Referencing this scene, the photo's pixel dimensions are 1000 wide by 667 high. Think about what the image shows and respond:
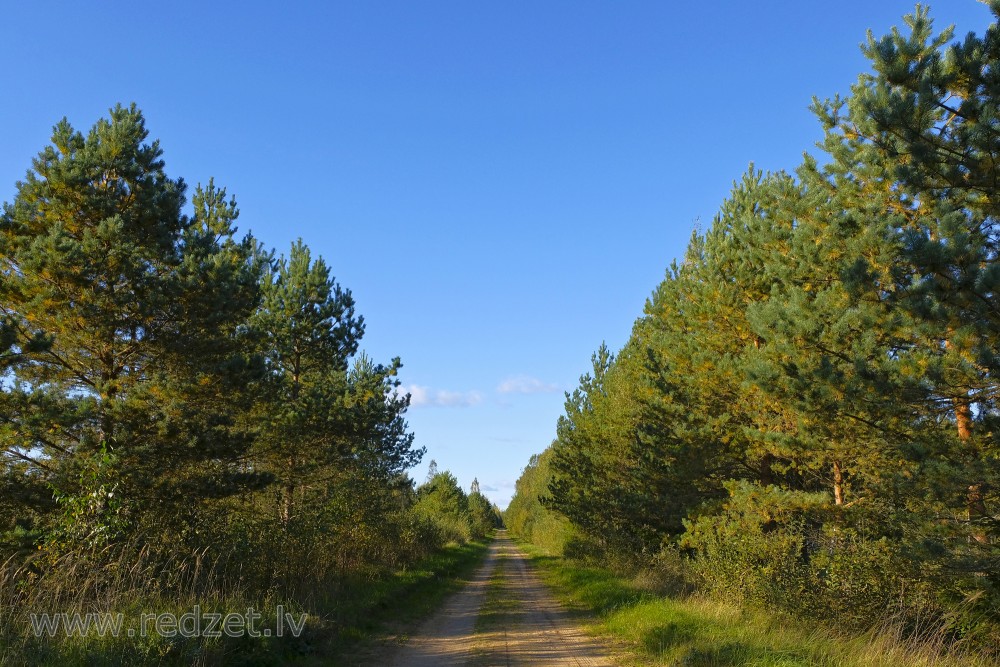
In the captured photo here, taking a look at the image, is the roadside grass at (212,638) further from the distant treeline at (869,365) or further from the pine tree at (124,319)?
the distant treeline at (869,365)

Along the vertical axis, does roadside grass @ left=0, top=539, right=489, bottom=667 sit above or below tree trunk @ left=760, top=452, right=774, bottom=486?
below

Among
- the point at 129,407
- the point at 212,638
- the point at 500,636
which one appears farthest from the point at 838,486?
the point at 129,407

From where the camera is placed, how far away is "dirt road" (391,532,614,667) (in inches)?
406

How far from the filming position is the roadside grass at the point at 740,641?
329 inches

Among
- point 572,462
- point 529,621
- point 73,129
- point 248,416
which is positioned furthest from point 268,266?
point 572,462

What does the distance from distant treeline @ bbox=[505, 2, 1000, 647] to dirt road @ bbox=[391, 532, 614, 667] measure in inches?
156

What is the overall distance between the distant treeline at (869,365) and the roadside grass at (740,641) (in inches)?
30.4

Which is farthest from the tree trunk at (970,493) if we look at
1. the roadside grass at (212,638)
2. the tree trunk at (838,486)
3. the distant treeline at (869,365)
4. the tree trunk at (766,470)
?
the roadside grass at (212,638)

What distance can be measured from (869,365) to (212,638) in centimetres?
983

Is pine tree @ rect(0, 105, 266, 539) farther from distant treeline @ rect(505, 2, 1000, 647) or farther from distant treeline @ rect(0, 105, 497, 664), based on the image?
distant treeline @ rect(505, 2, 1000, 647)

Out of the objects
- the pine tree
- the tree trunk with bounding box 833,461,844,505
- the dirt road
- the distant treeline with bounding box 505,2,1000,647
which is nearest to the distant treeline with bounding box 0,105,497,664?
the pine tree

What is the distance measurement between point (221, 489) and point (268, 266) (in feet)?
A: 30.3

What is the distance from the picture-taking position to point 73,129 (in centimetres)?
1271

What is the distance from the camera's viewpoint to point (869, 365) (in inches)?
361
